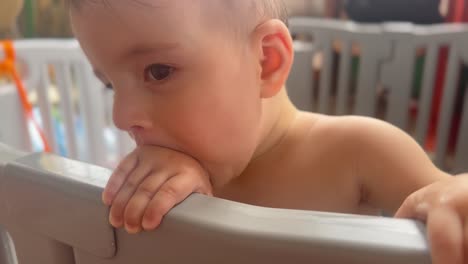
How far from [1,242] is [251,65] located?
0.82 feet

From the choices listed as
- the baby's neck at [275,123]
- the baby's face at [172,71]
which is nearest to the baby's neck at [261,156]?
the baby's neck at [275,123]

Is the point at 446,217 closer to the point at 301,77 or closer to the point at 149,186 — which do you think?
the point at 149,186

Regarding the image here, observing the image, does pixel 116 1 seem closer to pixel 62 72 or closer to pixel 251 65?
pixel 251 65

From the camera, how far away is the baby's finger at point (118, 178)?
35 cm

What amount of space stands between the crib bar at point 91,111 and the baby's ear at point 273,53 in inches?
22.4

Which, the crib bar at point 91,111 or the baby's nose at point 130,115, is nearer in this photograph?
the baby's nose at point 130,115

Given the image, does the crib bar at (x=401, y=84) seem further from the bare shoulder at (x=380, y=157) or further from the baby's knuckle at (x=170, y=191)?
the baby's knuckle at (x=170, y=191)

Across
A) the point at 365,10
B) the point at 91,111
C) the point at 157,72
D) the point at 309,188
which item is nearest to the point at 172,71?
the point at 157,72

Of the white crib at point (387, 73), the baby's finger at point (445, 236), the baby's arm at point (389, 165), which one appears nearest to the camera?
the baby's finger at point (445, 236)

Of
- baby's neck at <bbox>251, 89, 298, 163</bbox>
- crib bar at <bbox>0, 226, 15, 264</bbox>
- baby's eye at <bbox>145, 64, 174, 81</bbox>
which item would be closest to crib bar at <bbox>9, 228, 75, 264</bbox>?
crib bar at <bbox>0, 226, 15, 264</bbox>

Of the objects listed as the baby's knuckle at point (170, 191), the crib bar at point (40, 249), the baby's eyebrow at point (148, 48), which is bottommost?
the crib bar at point (40, 249)

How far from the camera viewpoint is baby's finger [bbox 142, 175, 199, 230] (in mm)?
329

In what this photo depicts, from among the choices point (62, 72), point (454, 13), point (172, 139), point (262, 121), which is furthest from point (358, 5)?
point (172, 139)

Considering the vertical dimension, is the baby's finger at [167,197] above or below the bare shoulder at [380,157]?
above
